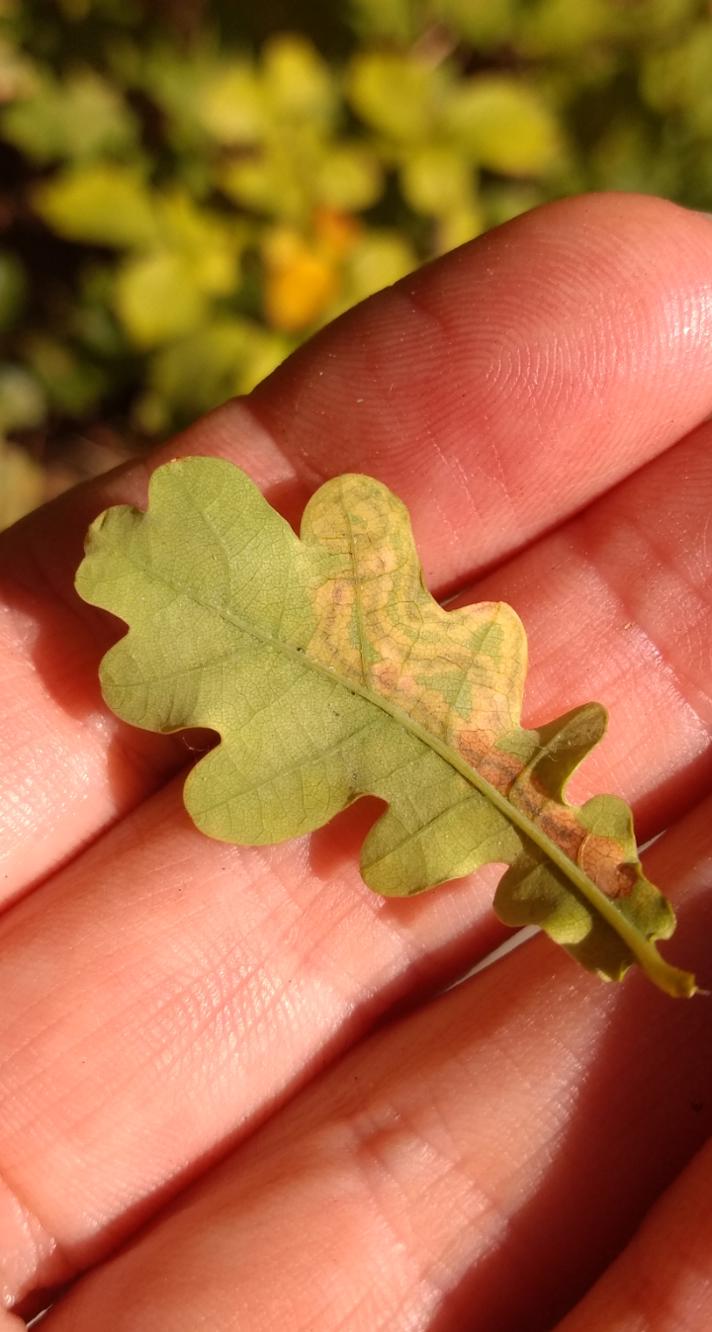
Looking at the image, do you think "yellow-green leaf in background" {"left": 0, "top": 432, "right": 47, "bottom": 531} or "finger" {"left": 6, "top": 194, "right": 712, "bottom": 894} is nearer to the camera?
"finger" {"left": 6, "top": 194, "right": 712, "bottom": 894}

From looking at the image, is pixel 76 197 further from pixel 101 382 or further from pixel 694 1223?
pixel 694 1223

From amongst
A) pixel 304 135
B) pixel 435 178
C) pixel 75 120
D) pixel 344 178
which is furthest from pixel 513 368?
pixel 75 120

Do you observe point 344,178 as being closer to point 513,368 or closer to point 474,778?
point 513,368

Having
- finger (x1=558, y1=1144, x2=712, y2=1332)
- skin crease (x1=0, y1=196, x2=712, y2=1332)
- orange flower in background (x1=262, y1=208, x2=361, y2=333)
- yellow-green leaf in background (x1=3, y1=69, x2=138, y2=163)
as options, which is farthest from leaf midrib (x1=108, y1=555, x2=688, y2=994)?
yellow-green leaf in background (x1=3, y1=69, x2=138, y2=163)

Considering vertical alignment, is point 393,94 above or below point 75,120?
below

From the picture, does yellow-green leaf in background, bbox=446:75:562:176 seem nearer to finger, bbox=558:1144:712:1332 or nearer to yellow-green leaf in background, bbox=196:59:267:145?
yellow-green leaf in background, bbox=196:59:267:145

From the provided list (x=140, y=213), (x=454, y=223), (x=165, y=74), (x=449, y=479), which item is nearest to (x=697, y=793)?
(x=449, y=479)

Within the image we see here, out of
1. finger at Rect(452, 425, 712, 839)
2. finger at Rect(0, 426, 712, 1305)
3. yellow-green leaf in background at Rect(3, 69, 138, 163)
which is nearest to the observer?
finger at Rect(0, 426, 712, 1305)
